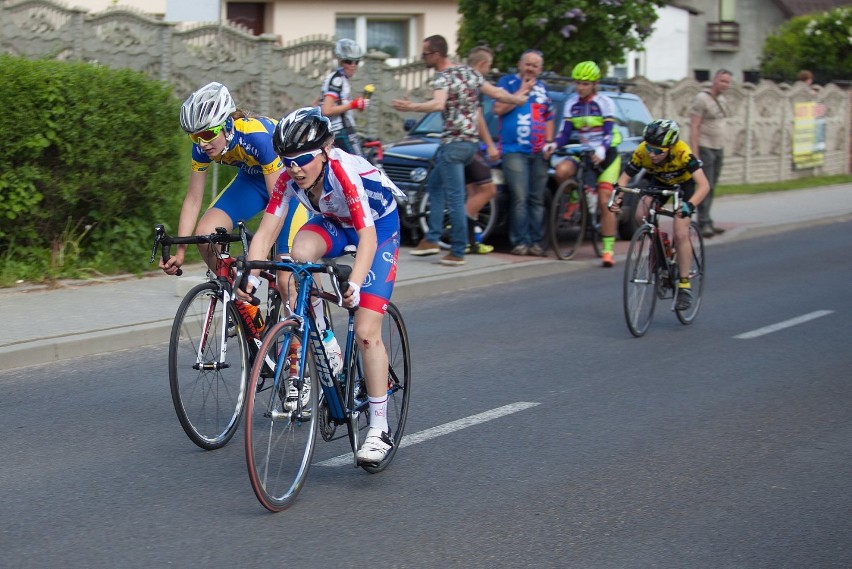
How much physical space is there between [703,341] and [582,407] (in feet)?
8.53

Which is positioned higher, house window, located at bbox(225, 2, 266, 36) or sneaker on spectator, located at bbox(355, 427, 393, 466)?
house window, located at bbox(225, 2, 266, 36)

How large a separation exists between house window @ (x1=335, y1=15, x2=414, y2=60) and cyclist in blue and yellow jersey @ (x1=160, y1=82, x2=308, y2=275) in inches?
824

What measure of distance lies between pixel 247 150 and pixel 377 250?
1.20 metres

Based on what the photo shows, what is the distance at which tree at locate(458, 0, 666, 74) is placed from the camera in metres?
18.4

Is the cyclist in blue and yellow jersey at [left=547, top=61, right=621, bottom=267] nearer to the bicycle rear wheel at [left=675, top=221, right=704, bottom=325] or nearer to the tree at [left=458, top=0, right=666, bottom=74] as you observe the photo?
the bicycle rear wheel at [left=675, top=221, right=704, bottom=325]

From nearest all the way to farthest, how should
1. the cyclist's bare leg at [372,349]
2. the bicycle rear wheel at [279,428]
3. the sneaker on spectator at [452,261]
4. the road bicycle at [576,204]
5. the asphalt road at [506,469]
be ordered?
the asphalt road at [506,469], the bicycle rear wheel at [279,428], the cyclist's bare leg at [372,349], the sneaker on spectator at [452,261], the road bicycle at [576,204]

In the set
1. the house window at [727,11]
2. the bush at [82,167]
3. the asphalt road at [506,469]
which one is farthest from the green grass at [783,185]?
the house window at [727,11]

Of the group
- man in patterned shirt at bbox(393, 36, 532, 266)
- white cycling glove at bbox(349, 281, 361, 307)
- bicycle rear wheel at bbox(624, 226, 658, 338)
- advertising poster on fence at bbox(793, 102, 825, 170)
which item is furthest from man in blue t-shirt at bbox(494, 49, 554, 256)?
advertising poster on fence at bbox(793, 102, 825, 170)

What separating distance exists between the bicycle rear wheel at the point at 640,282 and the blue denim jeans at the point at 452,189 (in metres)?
2.70

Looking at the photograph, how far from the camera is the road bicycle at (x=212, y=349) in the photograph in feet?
20.4

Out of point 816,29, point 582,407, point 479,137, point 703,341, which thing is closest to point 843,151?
point 816,29

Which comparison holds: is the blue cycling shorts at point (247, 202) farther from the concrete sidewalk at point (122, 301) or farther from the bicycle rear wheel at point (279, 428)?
the concrete sidewalk at point (122, 301)

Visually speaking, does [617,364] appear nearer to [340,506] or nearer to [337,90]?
[340,506]

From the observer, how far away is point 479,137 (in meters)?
13.0
